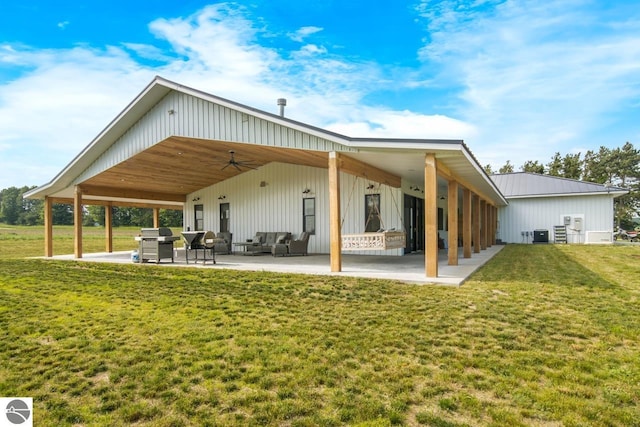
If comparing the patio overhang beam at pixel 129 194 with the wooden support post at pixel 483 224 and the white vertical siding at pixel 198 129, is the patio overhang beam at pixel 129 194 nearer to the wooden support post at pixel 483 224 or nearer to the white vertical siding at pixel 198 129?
the white vertical siding at pixel 198 129

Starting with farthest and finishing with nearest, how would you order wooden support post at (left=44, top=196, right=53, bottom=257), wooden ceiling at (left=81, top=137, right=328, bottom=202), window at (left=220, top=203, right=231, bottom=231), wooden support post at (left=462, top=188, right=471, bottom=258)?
window at (left=220, top=203, right=231, bottom=231) → wooden support post at (left=44, top=196, right=53, bottom=257) → wooden support post at (left=462, top=188, right=471, bottom=258) → wooden ceiling at (left=81, top=137, right=328, bottom=202)

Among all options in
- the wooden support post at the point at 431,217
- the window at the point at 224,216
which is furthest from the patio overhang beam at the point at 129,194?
the wooden support post at the point at 431,217

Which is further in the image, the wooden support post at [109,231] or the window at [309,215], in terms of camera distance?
the wooden support post at [109,231]

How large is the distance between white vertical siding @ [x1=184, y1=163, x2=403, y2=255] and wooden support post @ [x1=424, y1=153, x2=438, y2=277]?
17.5 feet

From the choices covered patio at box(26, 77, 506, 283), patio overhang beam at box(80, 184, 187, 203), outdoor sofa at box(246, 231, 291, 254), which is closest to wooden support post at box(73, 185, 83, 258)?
covered patio at box(26, 77, 506, 283)

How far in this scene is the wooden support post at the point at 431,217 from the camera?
6812 millimetres

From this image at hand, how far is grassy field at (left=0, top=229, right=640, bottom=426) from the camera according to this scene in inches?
90.1

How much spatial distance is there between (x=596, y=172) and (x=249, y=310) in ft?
156

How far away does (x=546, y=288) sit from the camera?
6016 millimetres

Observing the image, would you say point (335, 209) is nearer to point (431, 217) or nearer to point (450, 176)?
point (431, 217)

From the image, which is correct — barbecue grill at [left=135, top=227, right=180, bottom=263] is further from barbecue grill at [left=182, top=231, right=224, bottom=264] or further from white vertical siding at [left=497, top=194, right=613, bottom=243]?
white vertical siding at [left=497, top=194, right=613, bottom=243]

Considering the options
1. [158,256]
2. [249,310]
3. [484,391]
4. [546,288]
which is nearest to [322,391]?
[484,391]

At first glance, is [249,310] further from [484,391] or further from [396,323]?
[484,391]

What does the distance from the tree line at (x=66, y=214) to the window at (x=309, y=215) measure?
1490 inches
